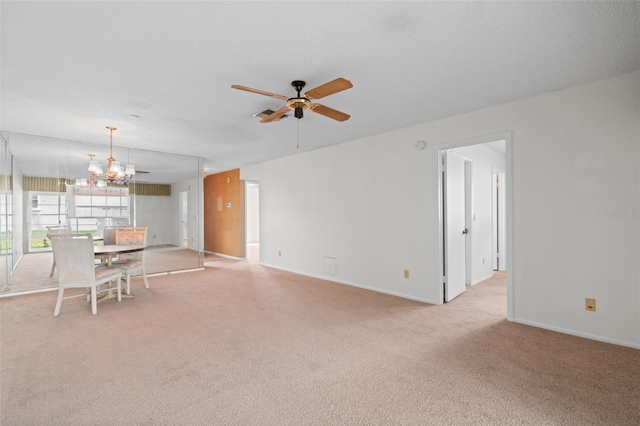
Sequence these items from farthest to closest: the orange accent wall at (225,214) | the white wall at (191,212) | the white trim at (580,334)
A: the orange accent wall at (225,214) → the white wall at (191,212) → the white trim at (580,334)

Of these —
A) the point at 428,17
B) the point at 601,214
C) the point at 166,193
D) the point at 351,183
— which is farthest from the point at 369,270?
the point at 166,193

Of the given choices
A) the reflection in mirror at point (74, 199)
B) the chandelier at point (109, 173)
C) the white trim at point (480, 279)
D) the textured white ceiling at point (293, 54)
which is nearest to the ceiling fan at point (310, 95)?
the textured white ceiling at point (293, 54)

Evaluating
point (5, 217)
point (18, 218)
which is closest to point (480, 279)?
point (5, 217)

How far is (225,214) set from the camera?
8297 mm

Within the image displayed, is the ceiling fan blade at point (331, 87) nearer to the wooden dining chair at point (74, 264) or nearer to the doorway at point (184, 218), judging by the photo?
the wooden dining chair at point (74, 264)

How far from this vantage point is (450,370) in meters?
2.29

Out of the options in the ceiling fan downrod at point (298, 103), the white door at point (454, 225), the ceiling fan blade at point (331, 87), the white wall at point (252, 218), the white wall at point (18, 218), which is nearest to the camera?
the ceiling fan blade at point (331, 87)

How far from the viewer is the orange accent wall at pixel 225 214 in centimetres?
780

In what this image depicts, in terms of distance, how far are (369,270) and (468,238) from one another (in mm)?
1740

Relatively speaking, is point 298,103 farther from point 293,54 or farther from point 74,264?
point 74,264

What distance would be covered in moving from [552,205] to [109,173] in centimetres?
580

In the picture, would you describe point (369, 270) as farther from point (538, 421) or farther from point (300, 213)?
point (538, 421)

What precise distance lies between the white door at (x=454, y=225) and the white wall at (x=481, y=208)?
1.52ft

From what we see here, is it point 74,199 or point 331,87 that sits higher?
point 331,87
